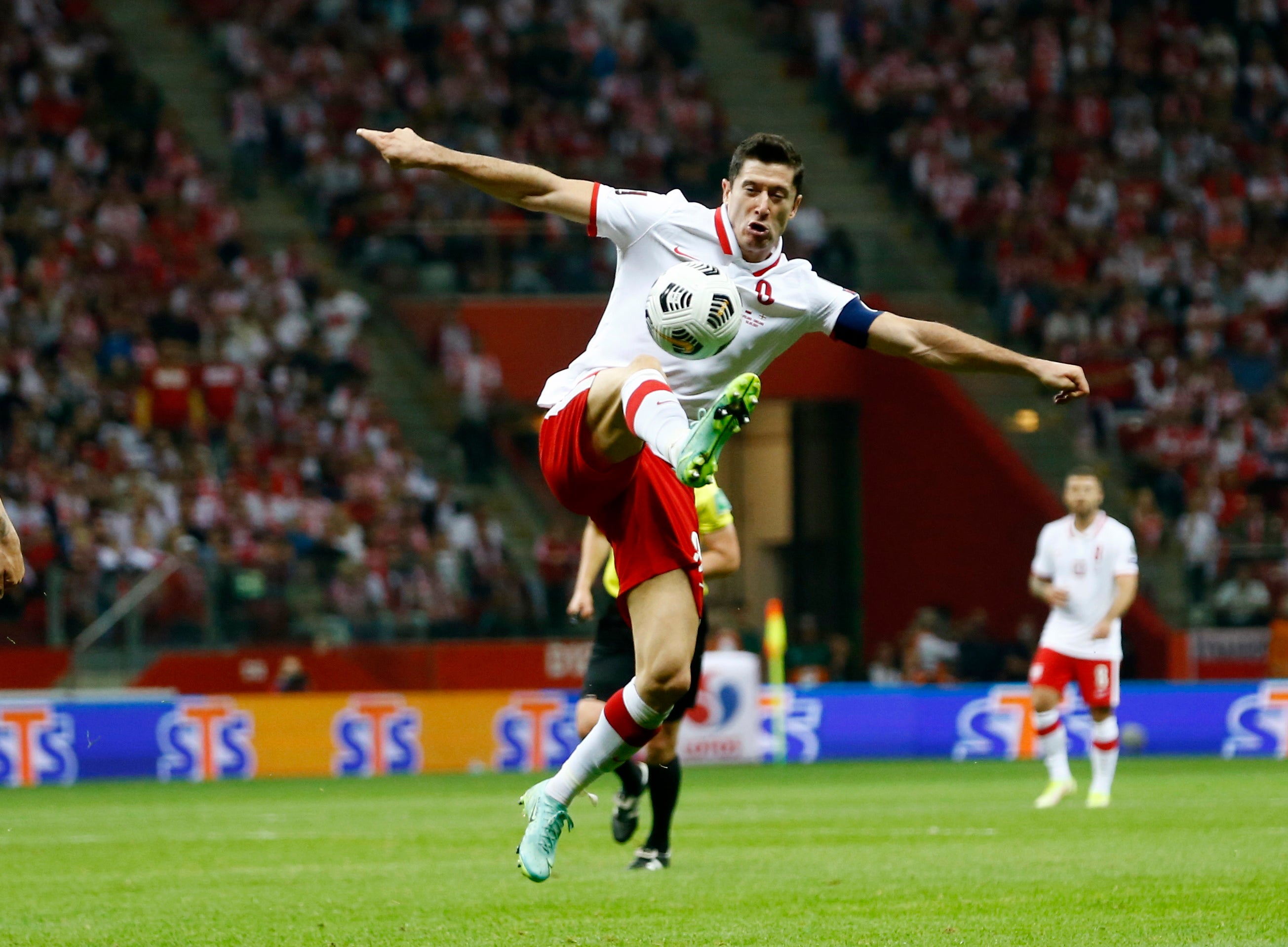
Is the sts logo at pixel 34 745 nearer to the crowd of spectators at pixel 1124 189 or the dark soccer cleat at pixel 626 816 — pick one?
the dark soccer cleat at pixel 626 816

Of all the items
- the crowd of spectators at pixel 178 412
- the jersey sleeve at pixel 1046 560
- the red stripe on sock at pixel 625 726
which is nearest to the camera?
the red stripe on sock at pixel 625 726

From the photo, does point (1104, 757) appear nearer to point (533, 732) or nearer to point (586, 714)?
point (586, 714)

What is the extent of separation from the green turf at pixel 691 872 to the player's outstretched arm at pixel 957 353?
1991 mm

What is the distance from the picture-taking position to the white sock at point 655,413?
6312mm

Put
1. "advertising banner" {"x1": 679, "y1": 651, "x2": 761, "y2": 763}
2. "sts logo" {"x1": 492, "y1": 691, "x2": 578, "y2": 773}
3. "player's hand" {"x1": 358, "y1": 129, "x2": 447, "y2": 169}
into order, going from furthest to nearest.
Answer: "advertising banner" {"x1": 679, "y1": 651, "x2": 761, "y2": 763}
"sts logo" {"x1": 492, "y1": 691, "x2": 578, "y2": 773}
"player's hand" {"x1": 358, "y1": 129, "x2": 447, "y2": 169}

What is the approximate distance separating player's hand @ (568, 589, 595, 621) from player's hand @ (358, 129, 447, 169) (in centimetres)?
327

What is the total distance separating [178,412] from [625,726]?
1650cm

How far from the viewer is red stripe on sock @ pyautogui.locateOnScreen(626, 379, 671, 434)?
652 centimetres

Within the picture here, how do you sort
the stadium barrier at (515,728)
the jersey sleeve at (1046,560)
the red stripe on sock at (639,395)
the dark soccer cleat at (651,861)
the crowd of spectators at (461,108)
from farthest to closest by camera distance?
Result: 1. the crowd of spectators at (461,108)
2. the stadium barrier at (515,728)
3. the jersey sleeve at (1046,560)
4. the dark soccer cleat at (651,861)
5. the red stripe on sock at (639,395)

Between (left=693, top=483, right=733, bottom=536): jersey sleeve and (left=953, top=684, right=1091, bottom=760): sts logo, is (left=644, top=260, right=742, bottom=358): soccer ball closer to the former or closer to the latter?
(left=693, top=483, right=733, bottom=536): jersey sleeve

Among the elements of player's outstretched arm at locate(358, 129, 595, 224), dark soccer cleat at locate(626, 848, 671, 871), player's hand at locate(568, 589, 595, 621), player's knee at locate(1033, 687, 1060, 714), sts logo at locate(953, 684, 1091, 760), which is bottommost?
sts logo at locate(953, 684, 1091, 760)

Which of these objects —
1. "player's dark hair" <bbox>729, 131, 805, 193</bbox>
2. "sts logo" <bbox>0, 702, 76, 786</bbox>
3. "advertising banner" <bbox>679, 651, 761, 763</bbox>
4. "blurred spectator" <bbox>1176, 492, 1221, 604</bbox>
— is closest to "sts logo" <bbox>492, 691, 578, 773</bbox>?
"advertising banner" <bbox>679, 651, 761, 763</bbox>

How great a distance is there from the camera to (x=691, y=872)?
30.8ft

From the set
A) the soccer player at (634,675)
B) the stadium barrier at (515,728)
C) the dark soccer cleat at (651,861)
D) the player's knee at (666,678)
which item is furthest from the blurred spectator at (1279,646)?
the player's knee at (666,678)
